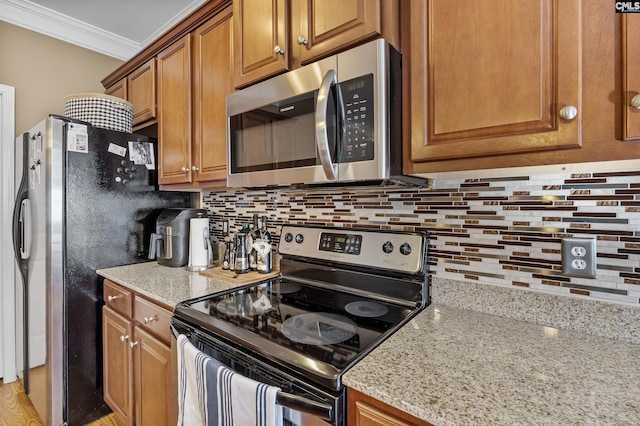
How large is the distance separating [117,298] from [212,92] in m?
1.18

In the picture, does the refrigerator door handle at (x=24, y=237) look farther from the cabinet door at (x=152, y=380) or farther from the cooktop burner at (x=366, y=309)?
the cooktop burner at (x=366, y=309)

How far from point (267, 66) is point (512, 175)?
98 centimetres

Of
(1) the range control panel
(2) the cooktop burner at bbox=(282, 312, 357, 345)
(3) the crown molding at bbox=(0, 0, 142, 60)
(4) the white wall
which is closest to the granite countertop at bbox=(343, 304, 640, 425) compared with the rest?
(2) the cooktop burner at bbox=(282, 312, 357, 345)

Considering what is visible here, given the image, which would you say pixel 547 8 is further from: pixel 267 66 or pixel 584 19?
pixel 267 66

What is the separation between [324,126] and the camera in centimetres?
94

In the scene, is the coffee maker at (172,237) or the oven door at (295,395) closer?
the oven door at (295,395)

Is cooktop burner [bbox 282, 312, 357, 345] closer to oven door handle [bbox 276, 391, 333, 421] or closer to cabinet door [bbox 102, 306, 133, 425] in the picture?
oven door handle [bbox 276, 391, 333, 421]

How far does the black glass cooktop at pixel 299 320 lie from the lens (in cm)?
82

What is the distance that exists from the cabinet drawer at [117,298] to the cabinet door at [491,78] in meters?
1.49

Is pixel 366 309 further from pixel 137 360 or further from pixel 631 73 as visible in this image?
pixel 137 360

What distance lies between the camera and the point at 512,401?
0.59 m

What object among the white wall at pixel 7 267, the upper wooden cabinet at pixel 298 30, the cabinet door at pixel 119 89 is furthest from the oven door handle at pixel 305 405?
the white wall at pixel 7 267

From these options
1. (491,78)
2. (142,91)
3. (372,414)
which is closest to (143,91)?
(142,91)

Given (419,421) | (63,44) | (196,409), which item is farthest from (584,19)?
(63,44)
